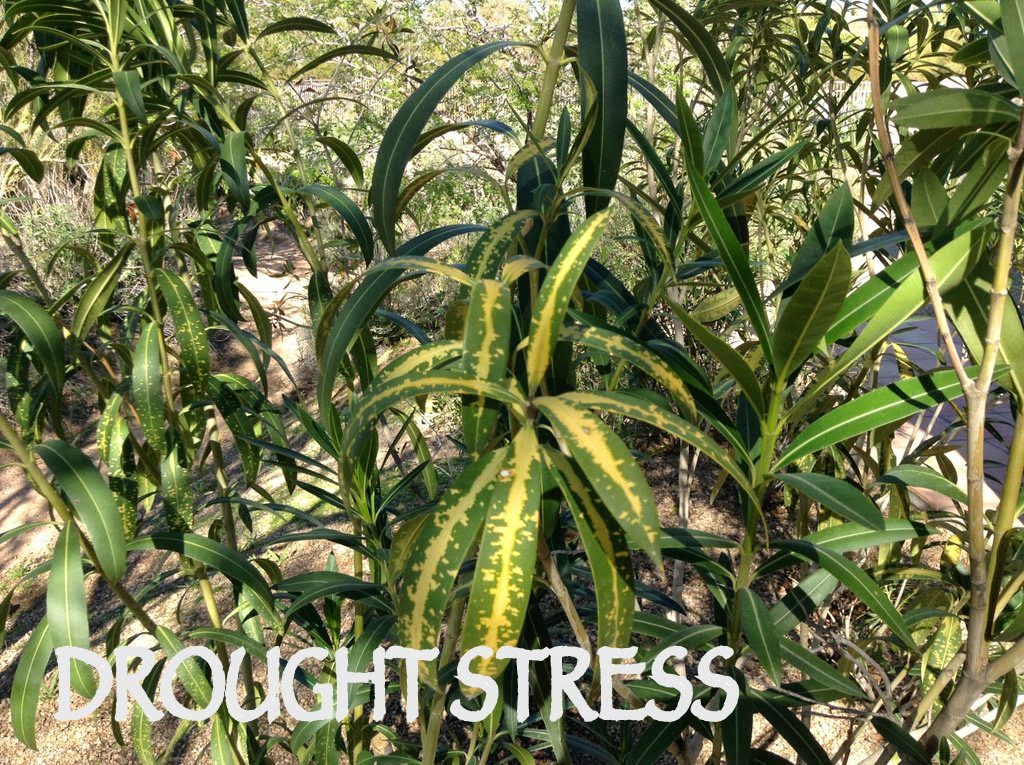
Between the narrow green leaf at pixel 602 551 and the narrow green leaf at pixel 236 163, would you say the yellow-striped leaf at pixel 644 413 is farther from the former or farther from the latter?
the narrow green leaf at pixel 236 163

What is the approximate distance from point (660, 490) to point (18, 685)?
2224 millimetres

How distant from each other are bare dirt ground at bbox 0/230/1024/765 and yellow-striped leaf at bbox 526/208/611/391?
41.6 inches

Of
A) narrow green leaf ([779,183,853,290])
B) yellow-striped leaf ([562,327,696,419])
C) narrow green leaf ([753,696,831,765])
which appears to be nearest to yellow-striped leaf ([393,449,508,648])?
yellow-striped leaf ([562,327,696,419])

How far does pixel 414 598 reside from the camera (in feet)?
1.56

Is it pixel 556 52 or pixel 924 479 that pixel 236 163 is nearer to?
pixel 556 52

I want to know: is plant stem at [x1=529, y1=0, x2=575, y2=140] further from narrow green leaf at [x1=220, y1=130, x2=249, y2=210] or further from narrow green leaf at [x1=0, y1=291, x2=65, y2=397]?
narrow green leaf at [x1=0, y1=291, x2=65, y2=397]

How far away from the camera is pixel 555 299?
491mm

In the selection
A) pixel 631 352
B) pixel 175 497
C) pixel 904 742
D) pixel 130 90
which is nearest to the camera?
pixel 631 352

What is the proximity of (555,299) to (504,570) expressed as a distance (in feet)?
0.59

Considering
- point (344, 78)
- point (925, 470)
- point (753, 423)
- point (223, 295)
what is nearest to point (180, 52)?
point (223, 295)

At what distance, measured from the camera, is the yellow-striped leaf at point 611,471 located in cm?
41

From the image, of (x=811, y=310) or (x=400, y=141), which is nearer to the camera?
(x=811, y=310)

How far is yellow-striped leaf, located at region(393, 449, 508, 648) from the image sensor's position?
0.46m

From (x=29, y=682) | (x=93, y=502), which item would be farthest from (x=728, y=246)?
(x=29, y=682)
